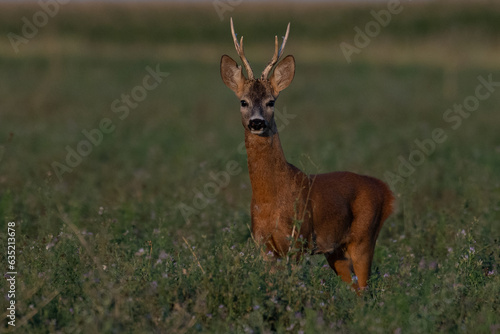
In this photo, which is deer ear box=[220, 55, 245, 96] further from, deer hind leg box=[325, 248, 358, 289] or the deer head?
deer hind leg box=[325, 248, 358, 289]

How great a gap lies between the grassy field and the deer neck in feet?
0.84

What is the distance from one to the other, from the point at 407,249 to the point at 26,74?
64.2 feet

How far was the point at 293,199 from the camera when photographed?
626 cm

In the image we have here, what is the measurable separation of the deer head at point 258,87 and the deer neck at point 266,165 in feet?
0.25

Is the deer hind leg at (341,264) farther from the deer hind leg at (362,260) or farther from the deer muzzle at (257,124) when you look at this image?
the deer muzzle at (257,124)

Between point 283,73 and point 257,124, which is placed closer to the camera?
point 257,124

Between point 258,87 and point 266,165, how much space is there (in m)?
0.67

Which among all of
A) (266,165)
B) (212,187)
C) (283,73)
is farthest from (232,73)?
(212,187)

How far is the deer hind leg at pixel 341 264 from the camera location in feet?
22.4

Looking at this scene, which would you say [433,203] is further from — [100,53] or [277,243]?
[100,53]

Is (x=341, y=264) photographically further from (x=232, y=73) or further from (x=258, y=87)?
(x=232, y=73)

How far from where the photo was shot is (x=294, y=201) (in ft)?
20.5

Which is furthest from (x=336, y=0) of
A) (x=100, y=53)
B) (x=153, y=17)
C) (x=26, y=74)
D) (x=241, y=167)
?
(x=241, y=167)

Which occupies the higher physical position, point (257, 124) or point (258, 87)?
point (258, 87)
